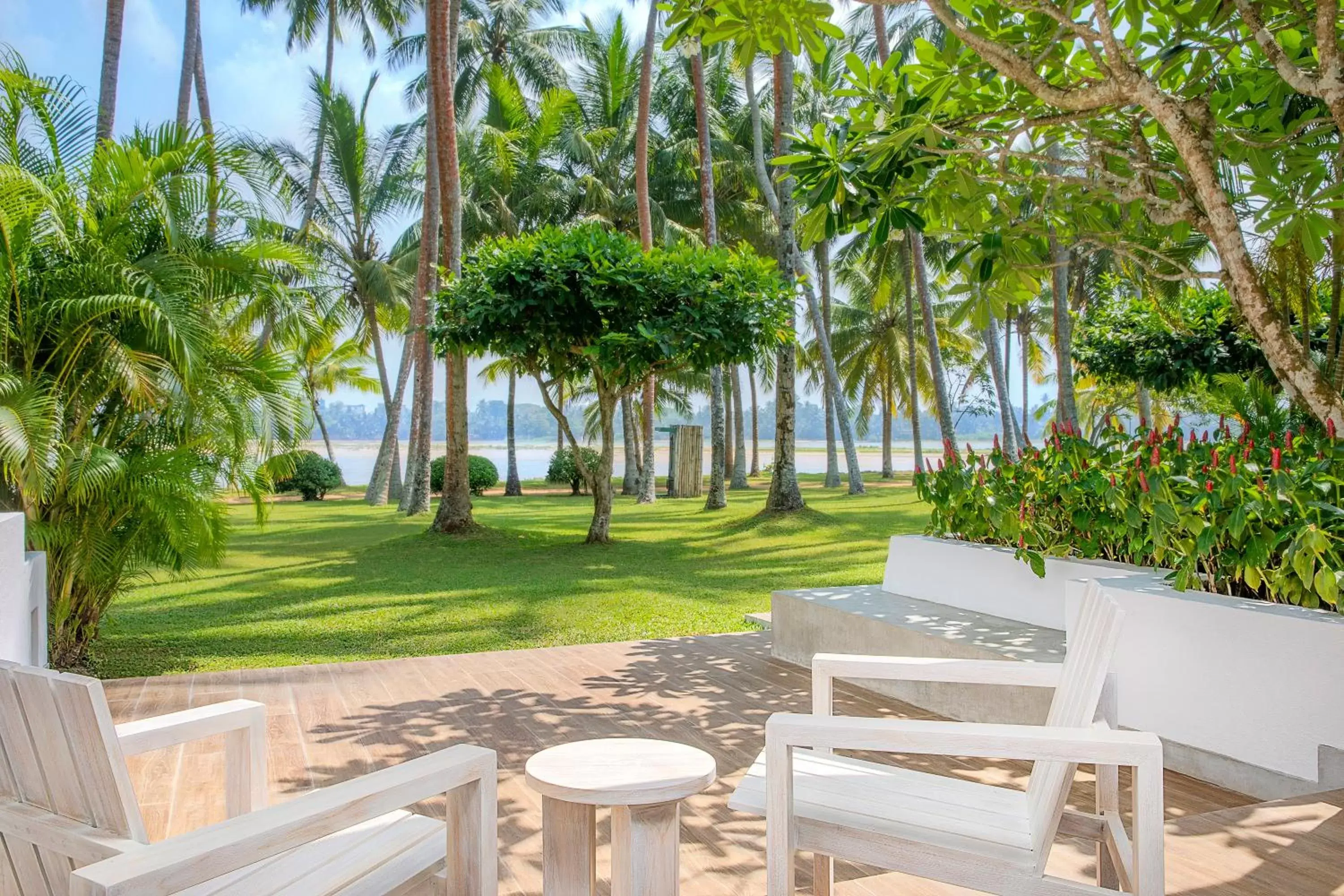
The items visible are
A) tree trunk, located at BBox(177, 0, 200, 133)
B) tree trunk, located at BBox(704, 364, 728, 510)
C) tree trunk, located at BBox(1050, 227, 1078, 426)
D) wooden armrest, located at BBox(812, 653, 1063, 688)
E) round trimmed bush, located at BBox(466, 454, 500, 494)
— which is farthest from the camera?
round trimmed bush, located at BBox(466, 454, 500, 494)

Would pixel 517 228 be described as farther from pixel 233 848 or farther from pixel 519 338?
pixel 233 848

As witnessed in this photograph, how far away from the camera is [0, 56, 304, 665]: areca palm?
5086 mm

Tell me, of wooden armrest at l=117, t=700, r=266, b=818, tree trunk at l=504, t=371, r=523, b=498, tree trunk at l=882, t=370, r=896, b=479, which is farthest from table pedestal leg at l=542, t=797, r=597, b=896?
tree trunk at l=882, t=370, r=896, b=479

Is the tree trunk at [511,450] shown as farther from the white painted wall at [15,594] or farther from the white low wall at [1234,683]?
the white low wall at [1234,683]

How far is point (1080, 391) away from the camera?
3312 centimetres

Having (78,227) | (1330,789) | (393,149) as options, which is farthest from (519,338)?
(393,149)

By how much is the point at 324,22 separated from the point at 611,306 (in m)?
18.9

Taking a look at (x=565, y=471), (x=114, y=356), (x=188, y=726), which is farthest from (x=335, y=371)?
(x=188, y=726)

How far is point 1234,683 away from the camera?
10.1 feet

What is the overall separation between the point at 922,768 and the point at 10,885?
9.19ft

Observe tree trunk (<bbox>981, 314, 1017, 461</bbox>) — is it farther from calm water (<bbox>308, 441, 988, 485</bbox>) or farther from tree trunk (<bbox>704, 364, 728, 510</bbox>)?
calm water (<bbox>308, 441, 988, 485</bbox>)

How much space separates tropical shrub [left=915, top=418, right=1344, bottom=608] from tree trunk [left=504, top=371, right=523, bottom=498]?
16630mm

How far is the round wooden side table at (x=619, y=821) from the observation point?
194cm

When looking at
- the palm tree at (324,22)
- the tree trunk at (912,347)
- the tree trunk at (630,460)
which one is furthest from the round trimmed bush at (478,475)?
the tree trunk at (912,347)
